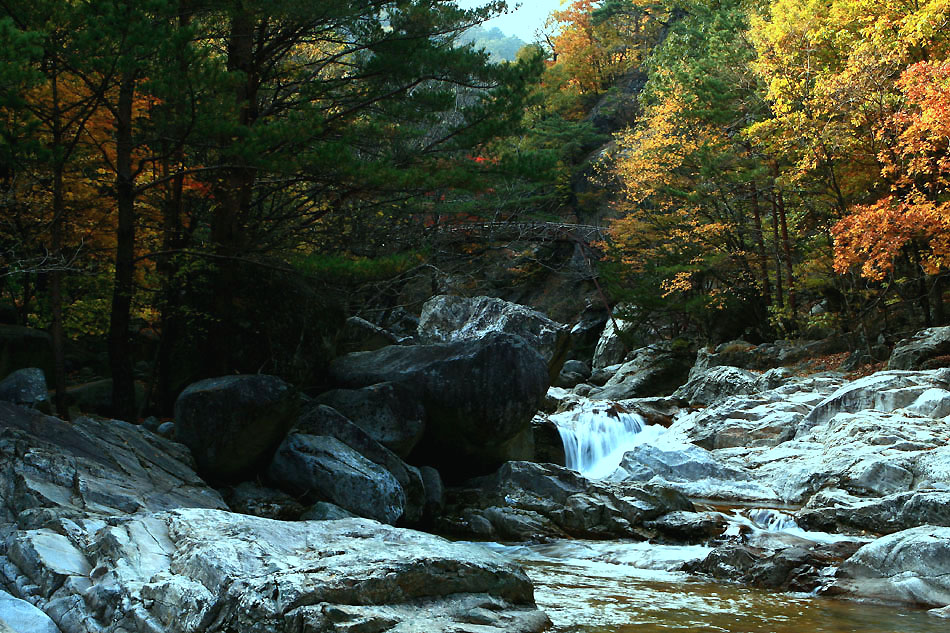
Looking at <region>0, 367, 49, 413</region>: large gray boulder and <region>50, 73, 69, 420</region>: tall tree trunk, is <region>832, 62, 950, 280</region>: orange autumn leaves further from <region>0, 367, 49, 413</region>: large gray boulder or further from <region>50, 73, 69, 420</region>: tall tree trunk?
<region>0, 367, 49, 413</region>: large gray boulder

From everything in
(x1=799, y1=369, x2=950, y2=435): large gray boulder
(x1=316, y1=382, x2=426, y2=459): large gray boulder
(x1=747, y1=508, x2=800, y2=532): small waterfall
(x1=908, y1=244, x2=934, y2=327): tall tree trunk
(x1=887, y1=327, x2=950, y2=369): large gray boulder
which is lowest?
(x1=747, y1=508, x2=800, y2=532): small waterfall

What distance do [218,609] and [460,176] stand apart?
7.97 metres

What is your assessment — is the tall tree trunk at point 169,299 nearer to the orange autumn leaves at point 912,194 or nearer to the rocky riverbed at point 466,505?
the rocky riverbed at point 466,505

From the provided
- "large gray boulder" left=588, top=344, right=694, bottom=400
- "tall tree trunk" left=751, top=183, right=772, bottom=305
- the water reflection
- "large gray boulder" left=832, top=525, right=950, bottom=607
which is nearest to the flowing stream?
the water reflection

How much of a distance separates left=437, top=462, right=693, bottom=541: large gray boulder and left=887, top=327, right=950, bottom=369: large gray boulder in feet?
31.7

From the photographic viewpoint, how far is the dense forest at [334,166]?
399 inches

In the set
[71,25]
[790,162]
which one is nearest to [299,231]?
[71,25]

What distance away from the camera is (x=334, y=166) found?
10.6 meters

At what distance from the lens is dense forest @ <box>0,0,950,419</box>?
33.2 feet

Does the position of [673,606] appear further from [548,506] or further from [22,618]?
[22,618]

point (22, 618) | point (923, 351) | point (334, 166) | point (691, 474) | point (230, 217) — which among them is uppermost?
point (334, 166)

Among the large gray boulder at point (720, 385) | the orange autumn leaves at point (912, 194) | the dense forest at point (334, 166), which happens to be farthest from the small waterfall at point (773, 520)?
the large gray boulder at point (720, 385)

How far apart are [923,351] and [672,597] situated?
13573mm

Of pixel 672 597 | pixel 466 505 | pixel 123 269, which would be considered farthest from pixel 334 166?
pixel 672 597
